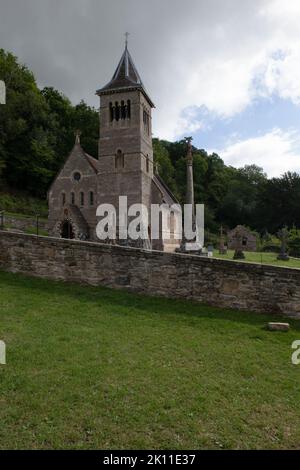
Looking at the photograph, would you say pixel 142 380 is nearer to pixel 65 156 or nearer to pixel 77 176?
pixel 77 176

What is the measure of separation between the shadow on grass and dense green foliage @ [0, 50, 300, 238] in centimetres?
2858

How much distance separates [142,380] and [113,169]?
2561 cm

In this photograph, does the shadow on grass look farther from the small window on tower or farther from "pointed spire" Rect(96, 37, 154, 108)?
"pointed spire" Rect(96, 37, 154, 108)

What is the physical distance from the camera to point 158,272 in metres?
10.5

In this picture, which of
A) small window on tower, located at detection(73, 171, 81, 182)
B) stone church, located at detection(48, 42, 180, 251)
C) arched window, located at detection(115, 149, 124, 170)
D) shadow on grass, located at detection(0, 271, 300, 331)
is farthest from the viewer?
small window on tower, located at detection(73, 171, 81, 182)

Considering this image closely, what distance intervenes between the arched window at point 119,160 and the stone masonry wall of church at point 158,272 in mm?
18585

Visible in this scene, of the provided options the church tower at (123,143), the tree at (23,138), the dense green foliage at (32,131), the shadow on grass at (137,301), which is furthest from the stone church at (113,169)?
the shadow on grass at (137,301)

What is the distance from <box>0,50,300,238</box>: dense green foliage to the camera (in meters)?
38.8

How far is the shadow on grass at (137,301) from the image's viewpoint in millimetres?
8883

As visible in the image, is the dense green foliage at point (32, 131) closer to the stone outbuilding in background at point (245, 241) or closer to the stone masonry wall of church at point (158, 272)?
the stone outbuilding in background at point (245, 241)

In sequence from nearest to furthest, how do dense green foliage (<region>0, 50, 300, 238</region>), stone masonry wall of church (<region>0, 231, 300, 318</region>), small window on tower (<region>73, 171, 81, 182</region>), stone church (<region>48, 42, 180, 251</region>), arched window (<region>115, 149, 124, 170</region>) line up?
1. stone masonry wall of church (<region>0, 231, 300, 318</region>)
2. stone church (<region>48, 42, 180, 251</region>)
3. arched window (<region>115, 149, 124, 170</region>)
4. small window on tower (<region>73, 171, 81, 182</region>)
5. dense green foliage (<region>0, 50, 300, 238</region>)

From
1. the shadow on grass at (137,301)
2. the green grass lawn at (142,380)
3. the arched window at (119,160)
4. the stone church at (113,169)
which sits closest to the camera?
the green grass lawn at (142,380)

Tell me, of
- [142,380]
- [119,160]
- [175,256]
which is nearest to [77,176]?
[119,160]

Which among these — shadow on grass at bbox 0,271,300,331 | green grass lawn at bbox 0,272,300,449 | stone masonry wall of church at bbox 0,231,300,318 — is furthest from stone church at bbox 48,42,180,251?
green grass lawn at bbox 0,272,300,449
